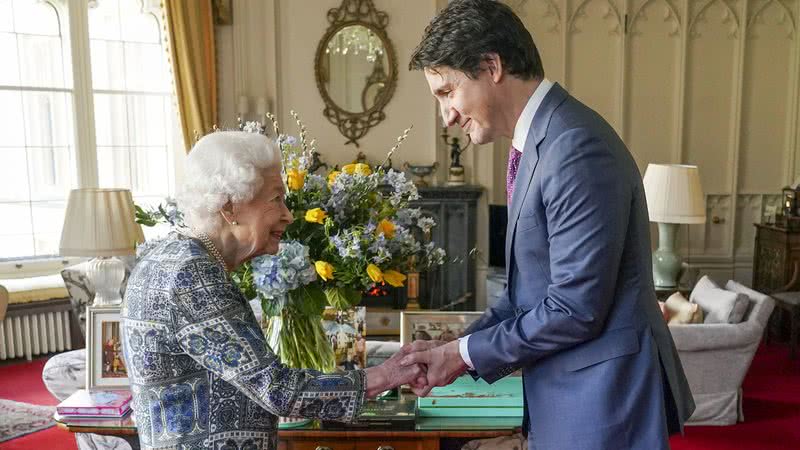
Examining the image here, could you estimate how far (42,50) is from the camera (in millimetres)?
6016

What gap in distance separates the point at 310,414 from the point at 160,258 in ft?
1.45

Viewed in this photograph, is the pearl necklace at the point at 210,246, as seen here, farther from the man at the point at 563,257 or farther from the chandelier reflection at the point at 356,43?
the chandelier reflection at the point at 356,43

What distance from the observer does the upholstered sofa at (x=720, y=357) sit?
4090 millimetres

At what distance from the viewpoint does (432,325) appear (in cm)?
244

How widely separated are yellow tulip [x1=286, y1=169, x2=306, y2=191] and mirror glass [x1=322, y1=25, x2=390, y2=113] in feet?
16.0

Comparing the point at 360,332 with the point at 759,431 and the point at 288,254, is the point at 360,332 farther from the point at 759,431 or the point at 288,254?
the point at 759,431

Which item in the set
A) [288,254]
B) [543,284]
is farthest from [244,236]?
[543,284]

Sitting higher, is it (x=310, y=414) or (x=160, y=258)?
(x=160, y=258)

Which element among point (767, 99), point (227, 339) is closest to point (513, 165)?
point (227, 339)

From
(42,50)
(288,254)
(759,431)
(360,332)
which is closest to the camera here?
(288,254)

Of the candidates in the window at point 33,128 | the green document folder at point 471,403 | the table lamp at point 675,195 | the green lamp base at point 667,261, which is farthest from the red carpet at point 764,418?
the window at point 33,128

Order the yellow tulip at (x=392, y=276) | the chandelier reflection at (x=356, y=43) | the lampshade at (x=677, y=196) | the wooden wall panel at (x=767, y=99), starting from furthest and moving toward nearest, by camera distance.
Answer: the wooden wall panel at (x=767, y=99) < the chandelier reflection at (x=356, y=43) < the lampshade at (x=677, y=196) < the yellow tulip at (x=392, y=276)

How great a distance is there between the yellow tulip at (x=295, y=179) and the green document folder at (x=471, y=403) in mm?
764

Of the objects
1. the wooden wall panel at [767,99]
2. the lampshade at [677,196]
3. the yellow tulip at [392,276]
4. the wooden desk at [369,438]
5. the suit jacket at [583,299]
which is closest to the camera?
the suit jacket at [583,299]
